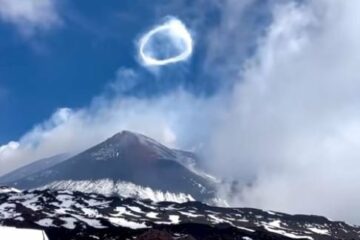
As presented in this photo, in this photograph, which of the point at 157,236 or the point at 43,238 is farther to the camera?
the point at 157,236

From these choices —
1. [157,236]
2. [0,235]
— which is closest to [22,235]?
[0,235]

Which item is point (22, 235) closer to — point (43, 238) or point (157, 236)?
point (43, 238)

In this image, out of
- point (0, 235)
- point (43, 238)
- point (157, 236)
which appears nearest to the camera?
point (0, 235)

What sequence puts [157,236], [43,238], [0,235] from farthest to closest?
[157,236]
[43,238]
[0,235]

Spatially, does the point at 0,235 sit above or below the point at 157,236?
below

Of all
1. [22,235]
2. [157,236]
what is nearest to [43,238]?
[22,235]

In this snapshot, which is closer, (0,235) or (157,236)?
(0,235)
